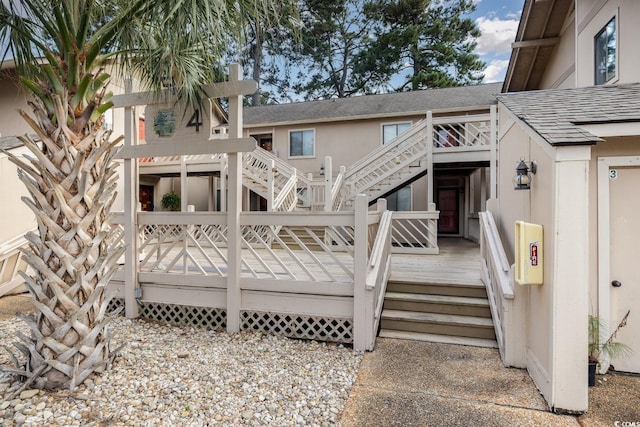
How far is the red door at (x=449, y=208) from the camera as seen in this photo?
14061 millimetres

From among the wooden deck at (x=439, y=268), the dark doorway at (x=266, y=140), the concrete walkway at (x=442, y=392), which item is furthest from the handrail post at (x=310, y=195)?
the concrete walkway at (x=442, y=392)

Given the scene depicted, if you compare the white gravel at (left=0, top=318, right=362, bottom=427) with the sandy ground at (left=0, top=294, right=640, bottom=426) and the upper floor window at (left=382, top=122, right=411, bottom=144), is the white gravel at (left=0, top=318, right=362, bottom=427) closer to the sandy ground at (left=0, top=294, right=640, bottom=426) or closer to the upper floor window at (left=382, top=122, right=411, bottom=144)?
the sandy ground at (left=0, top=294, right=640, bottom=426)

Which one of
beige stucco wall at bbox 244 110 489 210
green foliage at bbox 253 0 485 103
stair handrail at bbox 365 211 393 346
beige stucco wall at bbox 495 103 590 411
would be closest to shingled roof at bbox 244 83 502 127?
beige stucco wall at bbox 244 110 489 210

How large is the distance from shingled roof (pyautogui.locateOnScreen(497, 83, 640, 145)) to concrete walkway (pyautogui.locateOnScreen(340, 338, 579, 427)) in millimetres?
2369

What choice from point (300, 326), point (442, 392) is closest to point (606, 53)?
point (442, 392)

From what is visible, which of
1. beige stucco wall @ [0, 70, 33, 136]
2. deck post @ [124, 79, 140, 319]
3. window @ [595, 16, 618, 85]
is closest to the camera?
deck post @ [124, 79, 140, 319]

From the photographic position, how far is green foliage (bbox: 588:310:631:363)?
11.2ft

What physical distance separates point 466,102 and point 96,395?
539 inches

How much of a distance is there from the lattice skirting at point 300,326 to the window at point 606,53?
602 centimetres

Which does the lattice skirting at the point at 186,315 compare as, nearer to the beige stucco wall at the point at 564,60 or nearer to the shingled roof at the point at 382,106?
the beige stucco wall at the point at 564,60

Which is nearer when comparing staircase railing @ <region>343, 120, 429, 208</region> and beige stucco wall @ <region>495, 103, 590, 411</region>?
beige stucco wall @ <region>495, 103, 590, 411</region>

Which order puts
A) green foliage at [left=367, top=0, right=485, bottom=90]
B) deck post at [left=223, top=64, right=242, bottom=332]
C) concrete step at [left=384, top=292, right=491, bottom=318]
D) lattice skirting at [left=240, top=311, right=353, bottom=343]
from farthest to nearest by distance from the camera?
1. green foliage at [left=367, top=0, right=485, bottom=90]
2. deck post at [left=223, top=64, right=242, bottom=332]
3. concrete step at [left=384, top=292, right=491, bottom=318]
4. lattice skirting at [left=240, top=311, right=353, bottom=343]

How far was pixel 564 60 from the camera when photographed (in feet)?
26.6

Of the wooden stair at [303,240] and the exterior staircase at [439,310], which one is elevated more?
the wooden stair at [303,240]
